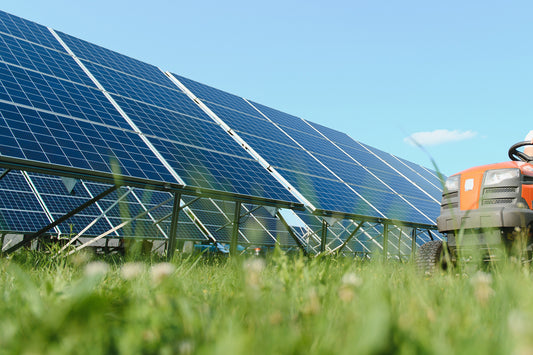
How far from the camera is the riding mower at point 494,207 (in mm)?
5219

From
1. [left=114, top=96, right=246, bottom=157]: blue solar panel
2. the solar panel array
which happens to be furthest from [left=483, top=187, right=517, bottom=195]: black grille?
[left=114, top=96, right=246, bottom=157]: blue solar panel

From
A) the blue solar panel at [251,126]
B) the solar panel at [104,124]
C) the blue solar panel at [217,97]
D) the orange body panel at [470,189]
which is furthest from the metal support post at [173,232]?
the blue solar panel at [217,97]

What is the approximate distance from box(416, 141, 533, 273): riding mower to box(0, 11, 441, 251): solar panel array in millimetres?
3789

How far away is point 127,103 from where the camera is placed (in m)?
10.0

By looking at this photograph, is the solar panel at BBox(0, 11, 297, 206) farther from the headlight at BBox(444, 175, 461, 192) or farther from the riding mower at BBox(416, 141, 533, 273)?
the riding mower at BBox(416, 141, 533, 273)

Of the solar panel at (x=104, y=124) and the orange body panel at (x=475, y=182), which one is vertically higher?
the solar panel at (x=104, y=124)

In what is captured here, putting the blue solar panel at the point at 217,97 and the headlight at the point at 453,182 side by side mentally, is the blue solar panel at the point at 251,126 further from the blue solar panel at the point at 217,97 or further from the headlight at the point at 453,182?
the headlight at the point at 453,182

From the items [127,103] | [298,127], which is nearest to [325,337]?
[127,103]

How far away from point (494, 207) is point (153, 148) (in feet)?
20.2

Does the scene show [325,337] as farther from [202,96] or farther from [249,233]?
[249,233]

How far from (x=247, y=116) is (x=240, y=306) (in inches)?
494

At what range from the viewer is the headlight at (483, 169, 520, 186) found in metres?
5.46

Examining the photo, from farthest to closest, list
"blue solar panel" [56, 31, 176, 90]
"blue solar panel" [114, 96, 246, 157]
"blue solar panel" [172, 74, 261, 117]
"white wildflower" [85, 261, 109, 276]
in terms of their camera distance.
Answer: "blue solar panel" [172, 74, 261, 117], "blue solar panel" [56, 31, 176, 90], "blue solar panel" [114, 96, 246, 157], "white wildflower" [85, 261, 109, 276]

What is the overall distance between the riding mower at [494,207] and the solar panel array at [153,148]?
3789 millimetres
